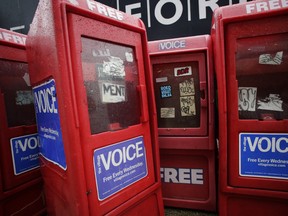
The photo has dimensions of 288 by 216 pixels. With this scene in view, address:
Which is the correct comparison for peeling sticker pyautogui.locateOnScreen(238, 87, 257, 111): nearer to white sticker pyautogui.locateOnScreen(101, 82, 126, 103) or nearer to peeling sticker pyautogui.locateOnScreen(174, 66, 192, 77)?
peeling sticker pyautogui.locateOnScreen(174, 66, 192, 77)

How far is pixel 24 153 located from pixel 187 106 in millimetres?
1460

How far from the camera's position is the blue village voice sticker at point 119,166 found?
128 cm

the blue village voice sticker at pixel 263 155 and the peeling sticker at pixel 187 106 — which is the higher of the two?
the peeling sticker at pixel 187 106

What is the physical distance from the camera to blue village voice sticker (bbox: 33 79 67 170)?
1.27m

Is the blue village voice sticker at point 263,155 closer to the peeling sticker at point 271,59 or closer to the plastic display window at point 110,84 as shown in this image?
the peeling sticker at point 271,59

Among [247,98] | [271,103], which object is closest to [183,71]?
[247,98]

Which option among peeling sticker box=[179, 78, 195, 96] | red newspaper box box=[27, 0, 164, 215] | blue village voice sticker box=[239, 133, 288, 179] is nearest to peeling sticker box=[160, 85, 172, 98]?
peeling sticker box=[179, 78, 195, 96]

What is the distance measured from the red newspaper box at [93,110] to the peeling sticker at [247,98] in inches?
24.5

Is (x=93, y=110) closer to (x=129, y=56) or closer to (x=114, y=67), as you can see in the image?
(x=114, y=67)

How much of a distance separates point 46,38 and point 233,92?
122cm

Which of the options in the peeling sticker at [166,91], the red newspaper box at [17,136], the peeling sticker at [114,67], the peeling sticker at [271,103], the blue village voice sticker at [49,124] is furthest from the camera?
the peeling sticker at [166,91]

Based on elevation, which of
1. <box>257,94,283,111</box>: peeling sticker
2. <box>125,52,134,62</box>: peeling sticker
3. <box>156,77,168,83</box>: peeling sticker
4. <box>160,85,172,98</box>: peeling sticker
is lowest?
<box>257,94,283,111</box>: peeling sticker

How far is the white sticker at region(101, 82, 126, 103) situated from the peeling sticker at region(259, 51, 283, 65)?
96 centimetres

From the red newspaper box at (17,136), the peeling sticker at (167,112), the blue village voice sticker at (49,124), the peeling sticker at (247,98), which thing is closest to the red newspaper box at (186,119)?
the peeling sticker at (167,112)
